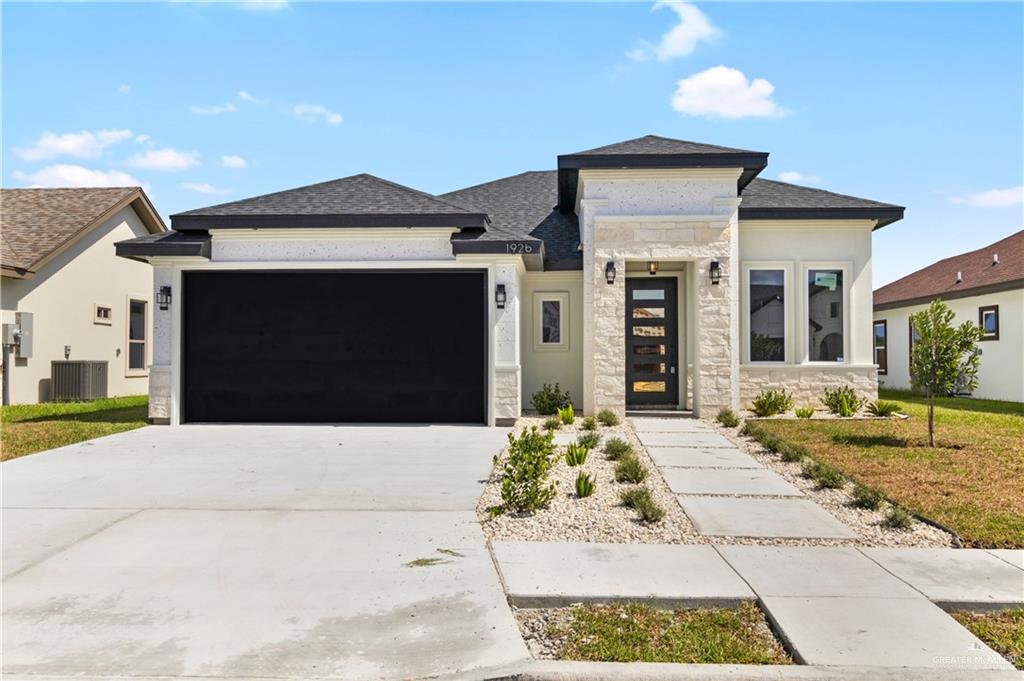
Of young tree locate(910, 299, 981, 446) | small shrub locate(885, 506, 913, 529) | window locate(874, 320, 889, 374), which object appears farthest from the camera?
window locate(874, 320, 889, 374)

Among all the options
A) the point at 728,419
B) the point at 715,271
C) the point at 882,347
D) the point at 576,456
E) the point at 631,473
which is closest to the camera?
the point at 631,473

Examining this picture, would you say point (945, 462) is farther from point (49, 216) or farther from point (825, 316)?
point (49, 216)

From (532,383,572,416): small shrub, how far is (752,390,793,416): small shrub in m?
3.89

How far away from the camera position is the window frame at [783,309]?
45.7ft

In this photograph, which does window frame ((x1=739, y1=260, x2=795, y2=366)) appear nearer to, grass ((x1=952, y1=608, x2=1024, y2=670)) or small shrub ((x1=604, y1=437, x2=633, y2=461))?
small shrub ((x1=604, y1=437, x2=633, y2=461))

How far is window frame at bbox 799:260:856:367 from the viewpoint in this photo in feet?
45.7

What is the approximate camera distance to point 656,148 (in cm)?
1285

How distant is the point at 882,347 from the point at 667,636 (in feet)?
75.3

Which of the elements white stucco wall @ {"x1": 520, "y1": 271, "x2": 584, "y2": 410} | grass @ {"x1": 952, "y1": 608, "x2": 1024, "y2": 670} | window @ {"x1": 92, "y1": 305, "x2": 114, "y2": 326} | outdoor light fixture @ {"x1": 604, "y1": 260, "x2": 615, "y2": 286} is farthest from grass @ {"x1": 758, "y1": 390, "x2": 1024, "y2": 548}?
window @ {"x1": 92, "y1": 305, "x2": 114, "y2": 326}

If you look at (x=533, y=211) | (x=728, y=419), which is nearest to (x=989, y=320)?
(x=728, y=419)

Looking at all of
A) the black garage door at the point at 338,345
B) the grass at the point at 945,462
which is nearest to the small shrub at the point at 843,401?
the grass at the point at 945,462

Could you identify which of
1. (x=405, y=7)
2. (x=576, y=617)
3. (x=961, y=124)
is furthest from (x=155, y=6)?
(x=961, y=124)

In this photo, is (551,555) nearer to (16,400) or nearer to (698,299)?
(698,299)

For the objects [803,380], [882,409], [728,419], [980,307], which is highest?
[980,307]
